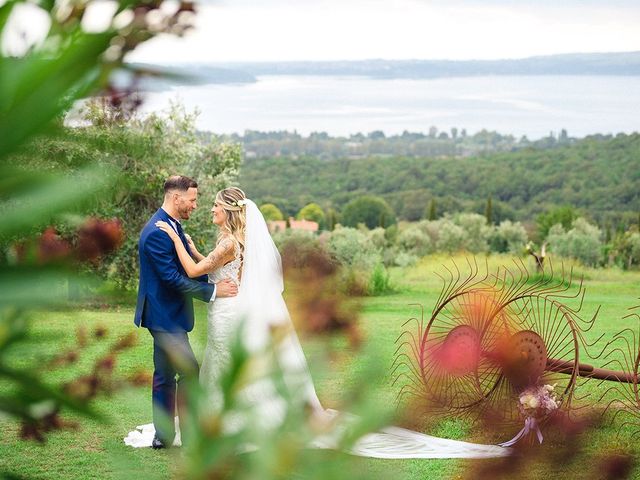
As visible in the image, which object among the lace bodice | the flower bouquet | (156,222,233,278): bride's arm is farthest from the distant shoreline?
the flower bouquet

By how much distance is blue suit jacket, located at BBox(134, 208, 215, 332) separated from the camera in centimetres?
547

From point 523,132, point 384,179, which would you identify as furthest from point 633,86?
point 384,179

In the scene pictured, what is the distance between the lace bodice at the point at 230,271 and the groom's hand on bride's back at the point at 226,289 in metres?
0.06

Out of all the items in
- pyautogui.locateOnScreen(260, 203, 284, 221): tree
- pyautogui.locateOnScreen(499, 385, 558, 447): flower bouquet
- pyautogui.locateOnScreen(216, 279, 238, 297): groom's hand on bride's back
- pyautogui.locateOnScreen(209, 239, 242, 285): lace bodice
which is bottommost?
pyautogui.locateOnScreen(260, 203, 284, 221): tree

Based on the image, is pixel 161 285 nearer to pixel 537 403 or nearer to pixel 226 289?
pixel 226 289

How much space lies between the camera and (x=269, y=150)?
65062mm

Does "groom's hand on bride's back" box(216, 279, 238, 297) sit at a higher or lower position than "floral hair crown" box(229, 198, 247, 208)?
lower

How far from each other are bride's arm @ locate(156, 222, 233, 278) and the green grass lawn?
2.08 feet

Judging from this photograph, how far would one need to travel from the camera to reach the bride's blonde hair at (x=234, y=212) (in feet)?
19.4

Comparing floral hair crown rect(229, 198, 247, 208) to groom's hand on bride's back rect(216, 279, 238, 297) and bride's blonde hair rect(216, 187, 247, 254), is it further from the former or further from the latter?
groom's hand on bride's back rect(216, 279, 238, 297)

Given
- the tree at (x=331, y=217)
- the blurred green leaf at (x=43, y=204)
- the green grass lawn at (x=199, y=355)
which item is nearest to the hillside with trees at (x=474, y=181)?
the tree at (x=331, y=217)

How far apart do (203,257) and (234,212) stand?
610mm

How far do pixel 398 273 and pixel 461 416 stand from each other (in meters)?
14.0

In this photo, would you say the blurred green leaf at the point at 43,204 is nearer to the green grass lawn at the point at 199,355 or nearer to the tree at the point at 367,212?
the green grass lawn at the point at 199,355
